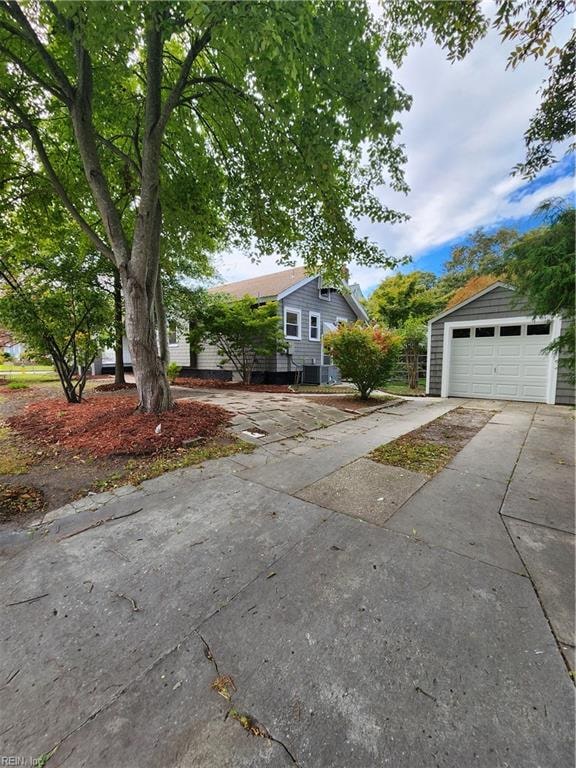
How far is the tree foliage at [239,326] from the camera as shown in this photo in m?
10.5

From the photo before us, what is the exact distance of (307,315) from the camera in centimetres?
1388

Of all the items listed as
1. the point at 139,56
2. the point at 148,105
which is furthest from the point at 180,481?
the point at 139,56

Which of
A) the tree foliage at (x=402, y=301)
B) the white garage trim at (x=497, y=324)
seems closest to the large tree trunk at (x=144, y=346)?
the white garage trim at (x=497, y=324)

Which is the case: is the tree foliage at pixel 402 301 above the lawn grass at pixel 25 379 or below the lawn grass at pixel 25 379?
A: above

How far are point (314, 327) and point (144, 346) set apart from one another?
10.4 m

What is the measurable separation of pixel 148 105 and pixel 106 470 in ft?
16.8

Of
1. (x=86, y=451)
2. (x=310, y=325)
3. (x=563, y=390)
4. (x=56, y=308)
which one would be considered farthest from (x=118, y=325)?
(x=563, y=390)

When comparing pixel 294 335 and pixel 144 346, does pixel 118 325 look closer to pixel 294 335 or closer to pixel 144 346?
pixel 144 346

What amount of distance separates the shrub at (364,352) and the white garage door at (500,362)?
10.2 ft

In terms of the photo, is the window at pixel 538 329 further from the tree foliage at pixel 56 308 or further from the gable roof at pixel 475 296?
the tree foliage at pixel 56 308

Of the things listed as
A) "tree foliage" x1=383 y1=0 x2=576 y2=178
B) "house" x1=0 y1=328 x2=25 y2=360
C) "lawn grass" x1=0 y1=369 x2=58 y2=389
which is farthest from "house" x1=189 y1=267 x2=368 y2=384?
"tree foliage" x1=383 y1=0 x2=576 y2=178

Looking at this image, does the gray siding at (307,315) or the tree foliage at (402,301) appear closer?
the gray siding at (307,315)

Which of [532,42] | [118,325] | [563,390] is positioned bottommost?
[563,390]

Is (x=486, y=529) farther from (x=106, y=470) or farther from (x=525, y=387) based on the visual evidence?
(x=525, y=387)
